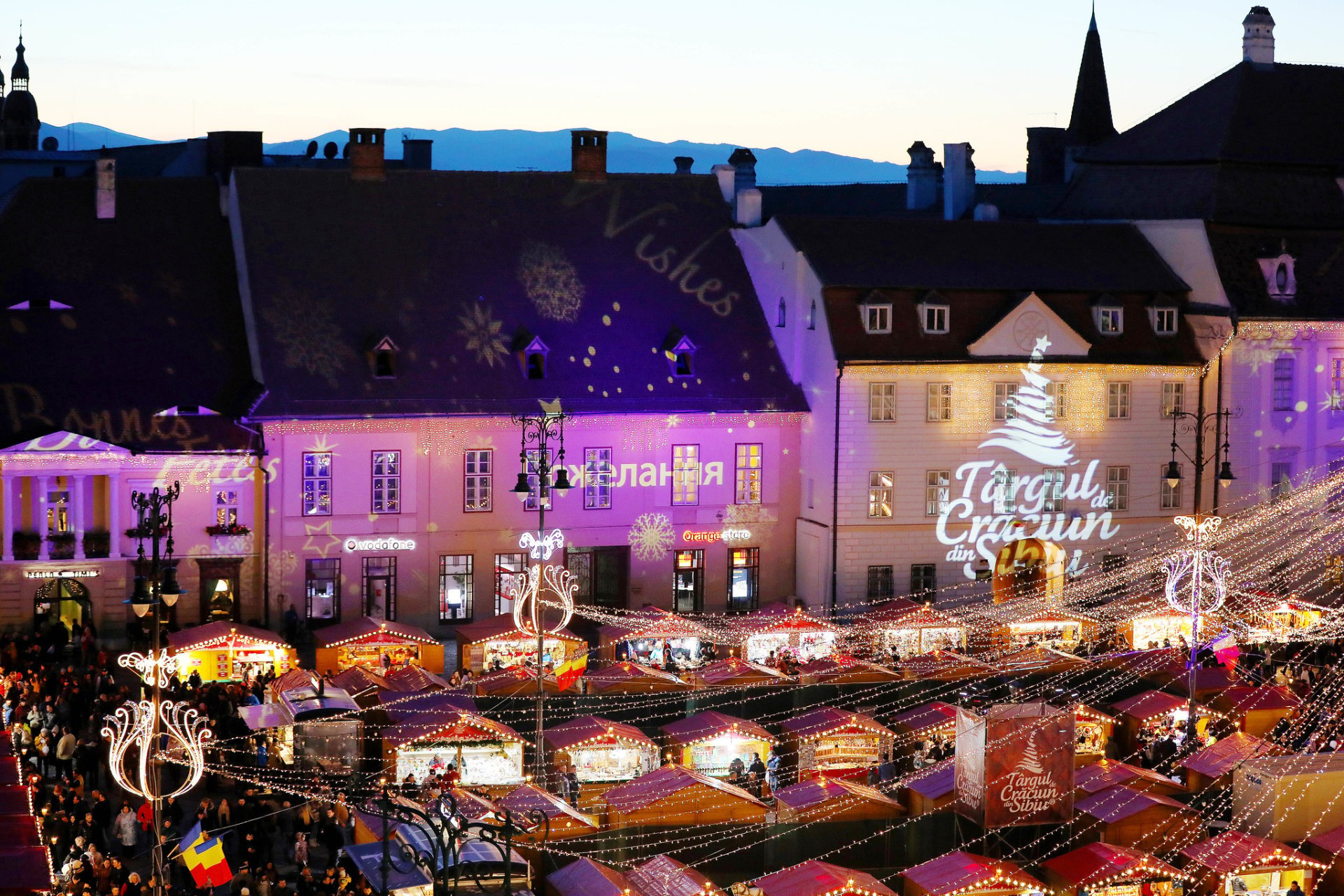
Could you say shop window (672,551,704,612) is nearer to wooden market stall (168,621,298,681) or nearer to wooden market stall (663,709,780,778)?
wooden market stall (168,621,298,681)

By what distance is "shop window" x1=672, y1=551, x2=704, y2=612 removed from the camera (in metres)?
50.9

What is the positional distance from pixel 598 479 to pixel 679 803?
1799 cm

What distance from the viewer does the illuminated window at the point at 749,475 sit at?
51.4 meters

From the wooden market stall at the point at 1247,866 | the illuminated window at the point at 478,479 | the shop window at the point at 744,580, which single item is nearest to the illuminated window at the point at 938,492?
the shop window at the point at 744,580

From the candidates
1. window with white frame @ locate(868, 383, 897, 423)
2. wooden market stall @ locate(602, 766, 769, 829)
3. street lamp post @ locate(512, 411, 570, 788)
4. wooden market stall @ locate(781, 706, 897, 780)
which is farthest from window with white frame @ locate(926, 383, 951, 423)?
wooden market stall @ locate(602, 766, 769, 829)

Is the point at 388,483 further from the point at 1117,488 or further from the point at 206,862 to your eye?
the point at 206,862

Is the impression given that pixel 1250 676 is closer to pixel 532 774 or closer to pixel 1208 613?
pixel 1208 613

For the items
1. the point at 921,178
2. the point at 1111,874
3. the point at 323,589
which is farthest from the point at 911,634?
the point at 921,178

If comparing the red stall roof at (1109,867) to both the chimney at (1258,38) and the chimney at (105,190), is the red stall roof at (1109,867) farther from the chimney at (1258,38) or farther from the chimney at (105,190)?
the chimney at (1258,38)

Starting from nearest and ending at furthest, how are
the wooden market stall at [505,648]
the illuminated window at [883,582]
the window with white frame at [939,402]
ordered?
the wooden market stall at [505,648] < the illuminated window at [883,582] < the window with white frame at [939,402]

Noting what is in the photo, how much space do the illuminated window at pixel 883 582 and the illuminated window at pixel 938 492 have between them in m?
1.80

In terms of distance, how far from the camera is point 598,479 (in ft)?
164

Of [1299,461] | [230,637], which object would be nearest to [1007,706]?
[230,637]

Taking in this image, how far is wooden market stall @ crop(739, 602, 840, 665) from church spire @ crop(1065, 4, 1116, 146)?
42758mm
